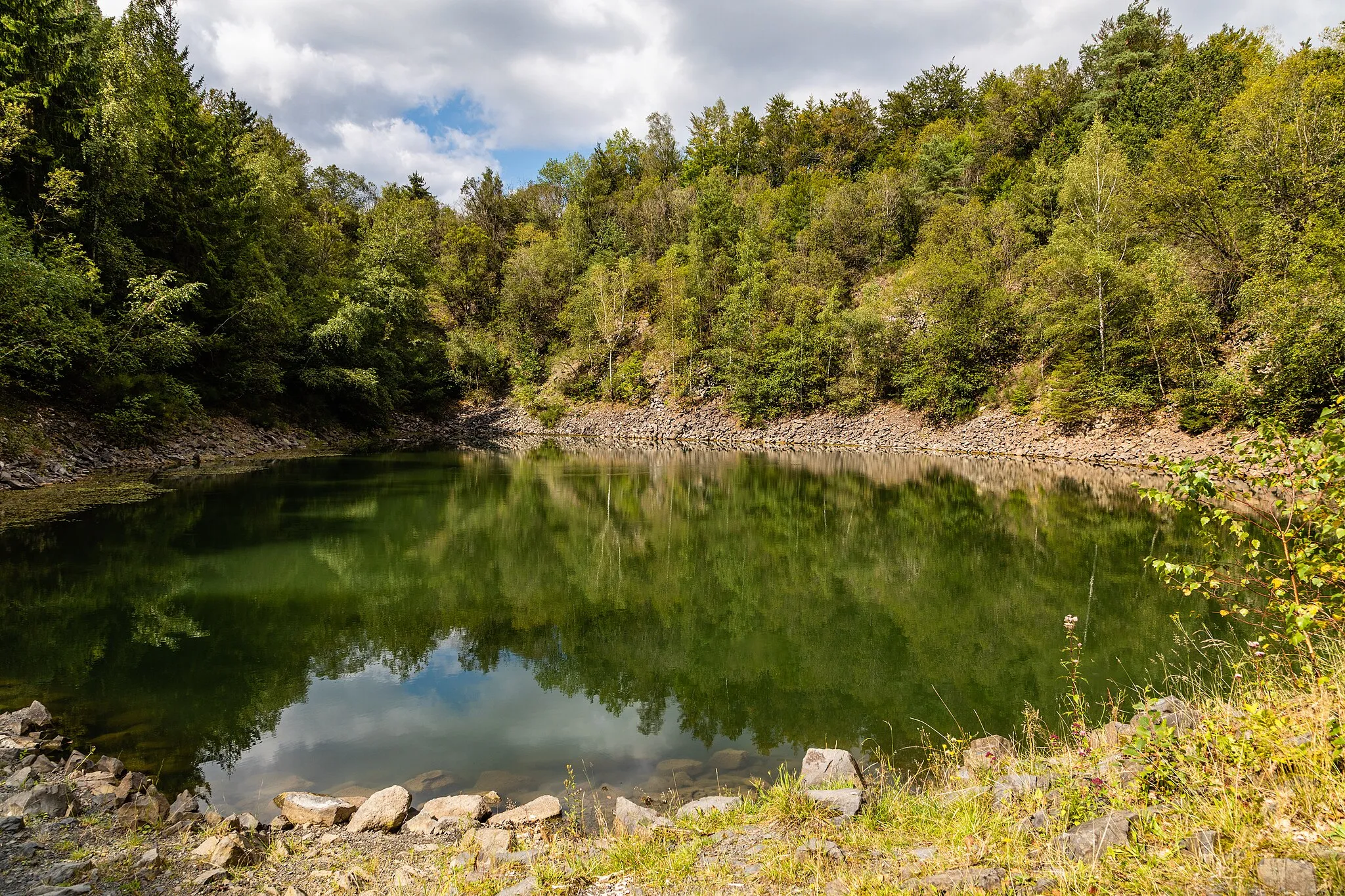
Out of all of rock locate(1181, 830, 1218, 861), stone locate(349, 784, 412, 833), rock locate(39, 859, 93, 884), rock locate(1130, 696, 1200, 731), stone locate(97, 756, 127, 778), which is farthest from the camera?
stone locate(97, 756, 127, 778)

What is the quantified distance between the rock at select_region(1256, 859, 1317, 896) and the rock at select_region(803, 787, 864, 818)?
2.30 metres

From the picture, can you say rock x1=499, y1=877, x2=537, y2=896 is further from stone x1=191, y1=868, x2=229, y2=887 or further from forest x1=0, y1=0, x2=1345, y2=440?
forest x1=0, y1=0, x2=1345, y2=440

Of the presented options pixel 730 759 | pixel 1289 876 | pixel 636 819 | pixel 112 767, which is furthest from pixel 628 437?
pixel 1289 876

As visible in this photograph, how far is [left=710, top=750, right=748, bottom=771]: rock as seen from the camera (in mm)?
6191

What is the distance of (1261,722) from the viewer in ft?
11.4

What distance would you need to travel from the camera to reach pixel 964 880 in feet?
10.1

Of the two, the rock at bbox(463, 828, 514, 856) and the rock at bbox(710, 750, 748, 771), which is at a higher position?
the rock at bbox(463, 828, 514, 856)

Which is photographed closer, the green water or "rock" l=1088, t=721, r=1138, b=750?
"rock" l=1088, t=721, r=1138, b=750

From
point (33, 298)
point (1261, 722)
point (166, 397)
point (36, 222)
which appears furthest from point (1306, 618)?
point (166, 397)

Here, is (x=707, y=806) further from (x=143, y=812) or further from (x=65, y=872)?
(x=143, y=812)

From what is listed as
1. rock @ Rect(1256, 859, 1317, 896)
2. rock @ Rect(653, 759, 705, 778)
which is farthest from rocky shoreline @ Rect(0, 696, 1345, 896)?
rock @ Rect(653, 759, 705, 778)

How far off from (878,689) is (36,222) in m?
29.3

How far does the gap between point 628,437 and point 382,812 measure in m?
47.3

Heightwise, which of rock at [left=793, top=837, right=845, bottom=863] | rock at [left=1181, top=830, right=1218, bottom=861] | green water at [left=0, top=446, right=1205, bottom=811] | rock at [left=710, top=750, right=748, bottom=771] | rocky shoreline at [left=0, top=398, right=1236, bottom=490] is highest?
rocky shoreline at [left=0, top=398, right=1236, bottom=490]
